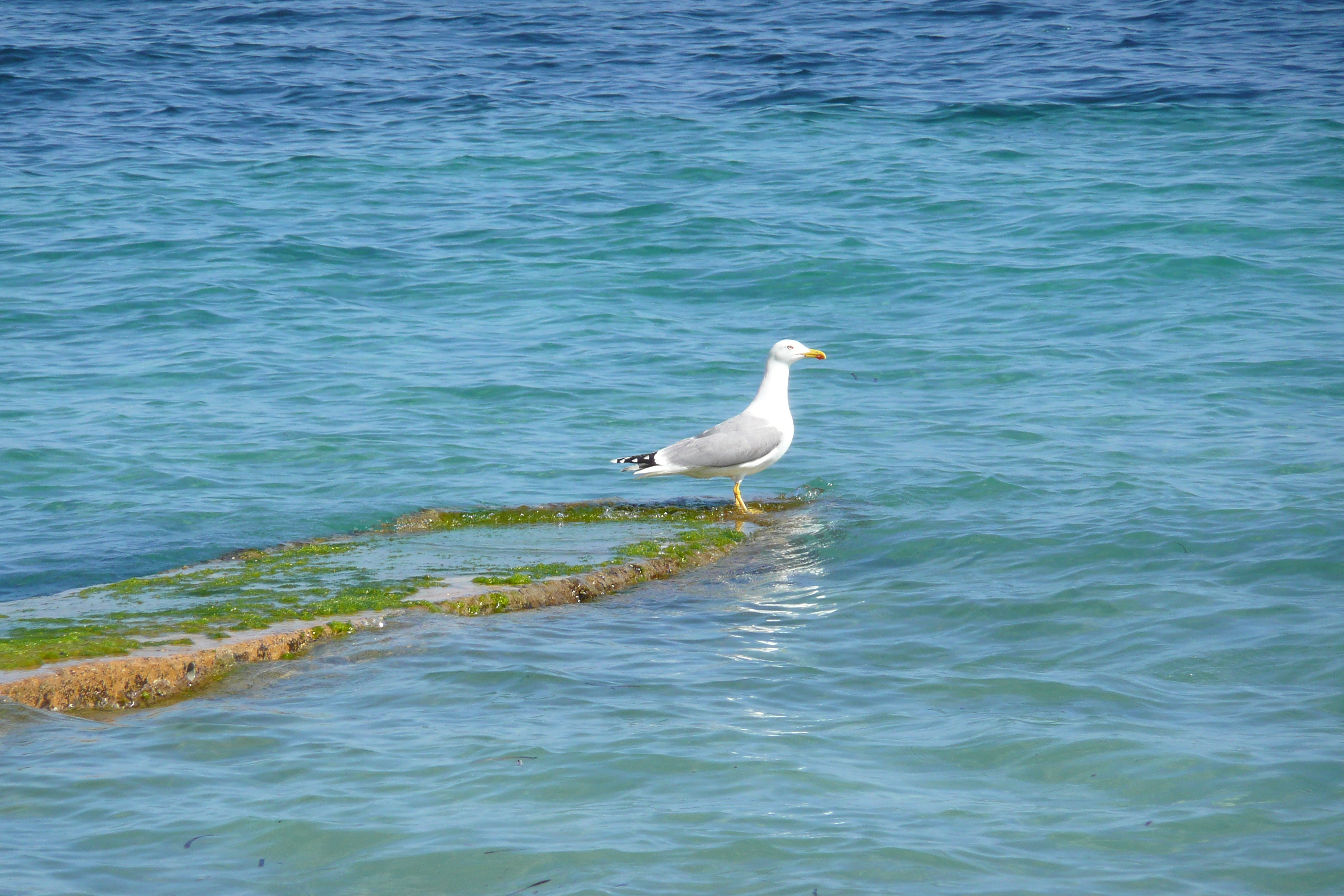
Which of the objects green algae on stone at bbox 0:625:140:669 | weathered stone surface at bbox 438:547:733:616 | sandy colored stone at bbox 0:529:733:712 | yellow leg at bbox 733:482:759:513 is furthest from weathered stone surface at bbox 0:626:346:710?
yellow leg at bbox 733:482:759:513

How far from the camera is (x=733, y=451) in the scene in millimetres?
8117

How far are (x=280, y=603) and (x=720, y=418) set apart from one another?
15.8 feet

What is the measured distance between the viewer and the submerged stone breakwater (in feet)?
16.7

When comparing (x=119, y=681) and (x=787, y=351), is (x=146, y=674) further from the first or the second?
(x=787, y=351)

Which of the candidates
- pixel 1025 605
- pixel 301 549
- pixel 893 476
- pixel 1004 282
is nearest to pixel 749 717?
pixel 1025 605

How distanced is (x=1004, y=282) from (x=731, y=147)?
236 inches

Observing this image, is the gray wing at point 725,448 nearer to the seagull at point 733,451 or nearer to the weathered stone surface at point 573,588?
the seagull at point 733,451

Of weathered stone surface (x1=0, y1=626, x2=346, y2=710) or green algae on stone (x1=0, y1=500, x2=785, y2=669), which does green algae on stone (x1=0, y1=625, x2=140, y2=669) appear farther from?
weathered stone surface (x1=0, y1=626, x2=346, y2=710)

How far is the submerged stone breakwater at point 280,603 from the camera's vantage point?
16.7ft

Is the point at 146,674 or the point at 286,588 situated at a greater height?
the point at 146,674

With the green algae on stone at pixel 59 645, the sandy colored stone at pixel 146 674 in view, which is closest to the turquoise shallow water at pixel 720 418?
the sandy colored stone at pixel 146 674

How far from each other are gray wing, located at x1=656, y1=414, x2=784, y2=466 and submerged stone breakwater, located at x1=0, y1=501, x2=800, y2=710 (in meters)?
0.35

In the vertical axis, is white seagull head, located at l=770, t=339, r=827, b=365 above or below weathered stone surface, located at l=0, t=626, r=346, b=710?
above

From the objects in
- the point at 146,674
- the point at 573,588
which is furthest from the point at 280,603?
the point at 573,588
